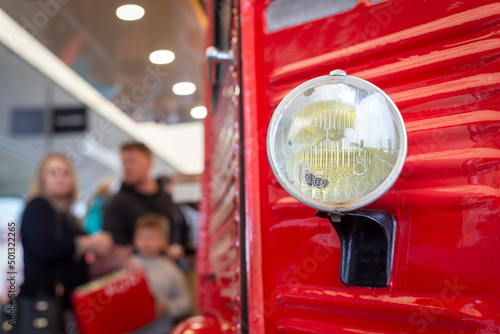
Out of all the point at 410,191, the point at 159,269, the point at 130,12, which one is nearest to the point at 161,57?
the point at 130,12

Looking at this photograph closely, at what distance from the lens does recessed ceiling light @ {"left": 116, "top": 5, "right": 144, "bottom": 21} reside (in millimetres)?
3636

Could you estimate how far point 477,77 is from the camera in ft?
2.70

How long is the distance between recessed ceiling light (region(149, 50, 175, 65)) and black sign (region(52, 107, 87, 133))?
93cm

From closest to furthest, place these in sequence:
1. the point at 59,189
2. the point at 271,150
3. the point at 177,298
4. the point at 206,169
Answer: the point at 271,150 → the point at 59,189 → the point at 206,169 → the point at 177,298

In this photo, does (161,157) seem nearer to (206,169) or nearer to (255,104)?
(206,169)

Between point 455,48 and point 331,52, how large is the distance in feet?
0.83

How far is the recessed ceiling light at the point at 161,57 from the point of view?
15.5 feet

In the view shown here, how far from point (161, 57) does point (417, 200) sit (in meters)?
4.47

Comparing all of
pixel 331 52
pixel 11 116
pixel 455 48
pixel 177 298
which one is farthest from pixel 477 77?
pixel 11 116

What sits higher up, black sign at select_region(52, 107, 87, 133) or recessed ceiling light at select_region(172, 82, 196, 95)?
recessed ceiling light at select_region(172, 82, 196, 95)

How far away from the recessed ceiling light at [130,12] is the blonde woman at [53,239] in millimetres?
1559

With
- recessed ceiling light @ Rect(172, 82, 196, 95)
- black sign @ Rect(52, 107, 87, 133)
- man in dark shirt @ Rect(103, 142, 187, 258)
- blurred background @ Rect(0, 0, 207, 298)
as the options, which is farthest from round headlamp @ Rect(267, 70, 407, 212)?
recessed ceiling light @ Rect(172, 82, 196, 95)

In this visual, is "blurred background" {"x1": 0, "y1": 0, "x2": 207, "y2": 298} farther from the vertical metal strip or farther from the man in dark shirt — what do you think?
the vertical metal strip

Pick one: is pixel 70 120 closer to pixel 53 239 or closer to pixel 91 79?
pixel 91 79
